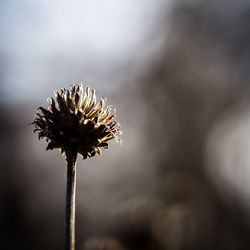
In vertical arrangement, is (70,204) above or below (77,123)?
below

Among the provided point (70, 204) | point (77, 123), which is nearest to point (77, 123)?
point (77, 123)

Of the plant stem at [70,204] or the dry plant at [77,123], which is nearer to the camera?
the plant stem at [70,204]

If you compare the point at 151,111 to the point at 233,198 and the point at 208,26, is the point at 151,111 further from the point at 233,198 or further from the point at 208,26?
the point at 233,198

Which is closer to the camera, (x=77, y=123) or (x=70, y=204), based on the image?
(x=70, y=204)

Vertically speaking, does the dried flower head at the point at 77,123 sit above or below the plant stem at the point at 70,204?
above

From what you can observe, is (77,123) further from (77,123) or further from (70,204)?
(70,204)
